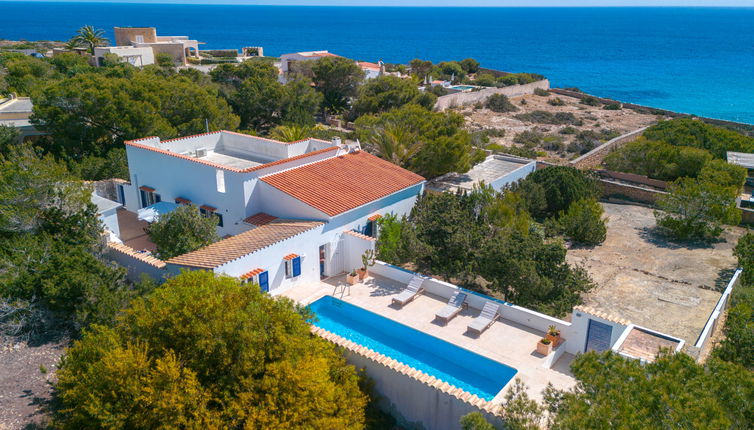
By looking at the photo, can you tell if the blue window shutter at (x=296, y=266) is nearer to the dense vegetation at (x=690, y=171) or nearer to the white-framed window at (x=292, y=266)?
the white-framed window at (x=292, y=266)

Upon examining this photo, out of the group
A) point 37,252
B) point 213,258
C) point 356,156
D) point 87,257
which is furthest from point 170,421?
point 356,156

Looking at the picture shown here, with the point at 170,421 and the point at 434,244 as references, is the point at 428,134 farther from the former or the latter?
the point at 170,421

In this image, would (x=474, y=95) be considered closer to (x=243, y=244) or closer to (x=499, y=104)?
(x=499, y=104)

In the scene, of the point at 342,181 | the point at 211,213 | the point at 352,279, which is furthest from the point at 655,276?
the point at 211,213

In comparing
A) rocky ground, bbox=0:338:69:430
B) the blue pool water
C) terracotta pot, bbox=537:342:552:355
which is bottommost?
the blue pool water

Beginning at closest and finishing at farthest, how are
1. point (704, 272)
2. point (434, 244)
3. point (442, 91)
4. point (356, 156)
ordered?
point (434, 244)
point (704, 272)
point (356, 156)
point (442, 91)

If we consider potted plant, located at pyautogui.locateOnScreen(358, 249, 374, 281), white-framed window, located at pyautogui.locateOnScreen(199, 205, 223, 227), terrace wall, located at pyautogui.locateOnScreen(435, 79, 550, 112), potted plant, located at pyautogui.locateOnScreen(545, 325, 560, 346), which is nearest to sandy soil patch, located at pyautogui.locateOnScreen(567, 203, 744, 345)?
potted plant, located at pyautogui.locateOnScreen(545, 325, 560, 346)

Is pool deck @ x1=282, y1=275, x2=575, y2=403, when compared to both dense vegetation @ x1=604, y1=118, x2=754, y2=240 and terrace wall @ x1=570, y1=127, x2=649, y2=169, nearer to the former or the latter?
dense vegetation @ x1=604, y1=118, x2=754, y2=240

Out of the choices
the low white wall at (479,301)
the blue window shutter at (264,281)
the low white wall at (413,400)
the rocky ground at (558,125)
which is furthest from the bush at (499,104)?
the low white wall at (413,400)
